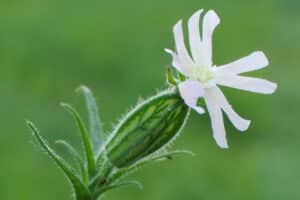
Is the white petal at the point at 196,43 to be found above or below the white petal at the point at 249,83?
above

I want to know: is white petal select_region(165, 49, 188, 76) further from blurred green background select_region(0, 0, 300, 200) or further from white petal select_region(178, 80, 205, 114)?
blurred green background select_region(0, 0, 300, 200)

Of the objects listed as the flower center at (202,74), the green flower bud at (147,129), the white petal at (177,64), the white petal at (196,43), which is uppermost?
the white petal at (196,43)

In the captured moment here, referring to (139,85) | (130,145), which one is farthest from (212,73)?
(139,85)

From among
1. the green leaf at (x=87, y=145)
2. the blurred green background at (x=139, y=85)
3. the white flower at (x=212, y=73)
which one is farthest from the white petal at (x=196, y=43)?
the blurred green background at (x=139, y=85)

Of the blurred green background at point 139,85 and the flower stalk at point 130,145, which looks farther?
the blurred green background at point 139,85

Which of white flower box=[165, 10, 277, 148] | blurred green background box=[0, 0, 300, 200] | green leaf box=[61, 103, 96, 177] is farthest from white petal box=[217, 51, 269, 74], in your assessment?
blurred green background box=[0, 0, 300, 200]

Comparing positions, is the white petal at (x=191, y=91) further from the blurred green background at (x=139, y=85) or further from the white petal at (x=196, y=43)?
the blurred green background at (x=139, y=85)
